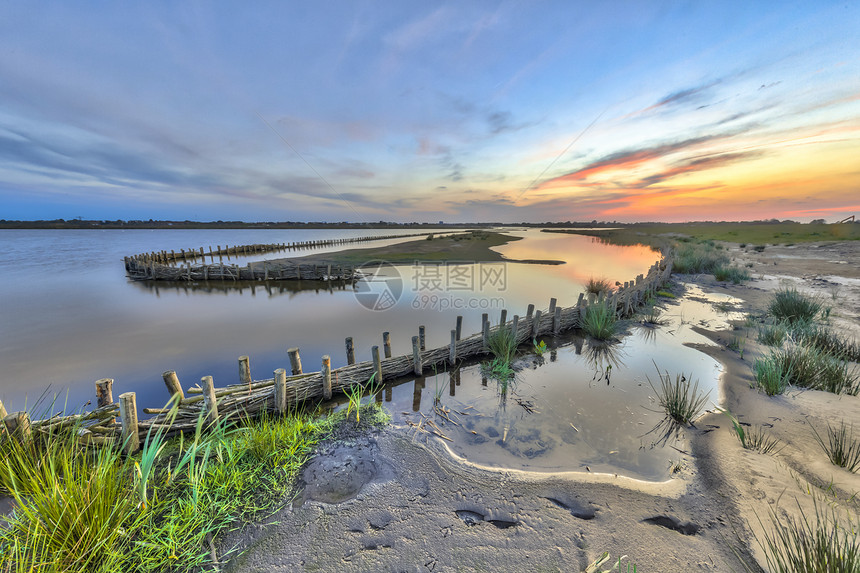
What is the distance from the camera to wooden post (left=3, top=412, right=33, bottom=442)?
15.2 feet

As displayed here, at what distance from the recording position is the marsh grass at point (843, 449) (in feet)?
14.9

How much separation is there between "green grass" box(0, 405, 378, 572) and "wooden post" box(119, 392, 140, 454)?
35 cm

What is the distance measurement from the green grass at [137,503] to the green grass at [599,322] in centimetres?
1080

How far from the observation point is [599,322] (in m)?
11.5

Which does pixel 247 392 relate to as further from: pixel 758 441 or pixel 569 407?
pixel 758 441

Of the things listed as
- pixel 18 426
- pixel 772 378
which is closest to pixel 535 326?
Result: pixel 772 378

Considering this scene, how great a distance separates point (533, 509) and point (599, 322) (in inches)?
354

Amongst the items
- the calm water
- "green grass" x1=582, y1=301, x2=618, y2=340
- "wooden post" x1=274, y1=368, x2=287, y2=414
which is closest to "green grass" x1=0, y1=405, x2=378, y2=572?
"wooden post" x1=274, y1=368, x2=287, y2=414

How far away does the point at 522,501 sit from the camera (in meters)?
4.50

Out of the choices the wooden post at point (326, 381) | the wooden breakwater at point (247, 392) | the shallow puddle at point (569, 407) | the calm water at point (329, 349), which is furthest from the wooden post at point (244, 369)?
the shallow puddle at point (569, 407)

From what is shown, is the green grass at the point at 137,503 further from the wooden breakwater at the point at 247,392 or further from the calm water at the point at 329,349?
the calm water at the point at 329,349

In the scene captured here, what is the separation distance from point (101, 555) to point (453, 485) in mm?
4282

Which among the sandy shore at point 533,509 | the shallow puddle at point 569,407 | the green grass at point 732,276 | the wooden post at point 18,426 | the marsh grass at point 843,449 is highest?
the wooden post at point 18,426

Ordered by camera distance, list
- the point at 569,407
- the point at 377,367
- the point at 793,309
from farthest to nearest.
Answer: the point at 793,309 < the point at 377,367 < the point at 569,407
